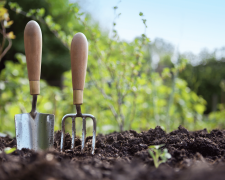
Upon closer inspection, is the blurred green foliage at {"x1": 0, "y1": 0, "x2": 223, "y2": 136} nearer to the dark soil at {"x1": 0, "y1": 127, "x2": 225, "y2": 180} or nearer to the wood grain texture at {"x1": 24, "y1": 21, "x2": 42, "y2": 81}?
the wood grain texture at {"x1": 24, "y1": 21, "x2": 42, "y2": 81}

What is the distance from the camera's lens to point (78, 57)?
107 cm

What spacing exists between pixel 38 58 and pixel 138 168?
868 mm

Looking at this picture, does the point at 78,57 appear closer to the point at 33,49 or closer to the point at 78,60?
the point at 78,60

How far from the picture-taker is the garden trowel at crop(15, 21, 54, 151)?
3.65 ft

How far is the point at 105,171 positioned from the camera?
64 centimetres

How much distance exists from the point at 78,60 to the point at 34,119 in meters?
0.46

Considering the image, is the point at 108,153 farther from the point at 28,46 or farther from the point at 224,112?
the point at 224,112

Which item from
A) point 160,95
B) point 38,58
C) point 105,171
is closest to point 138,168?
point 105,171

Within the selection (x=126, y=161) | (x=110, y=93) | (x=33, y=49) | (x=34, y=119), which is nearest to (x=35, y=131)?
(x=34, y=119)

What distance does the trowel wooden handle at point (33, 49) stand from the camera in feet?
→ 3.60

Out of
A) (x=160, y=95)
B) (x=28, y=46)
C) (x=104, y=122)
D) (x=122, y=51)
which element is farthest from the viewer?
(x=160, y=95)

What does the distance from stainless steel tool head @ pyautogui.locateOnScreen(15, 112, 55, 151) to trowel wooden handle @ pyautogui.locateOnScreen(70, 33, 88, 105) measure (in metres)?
0.25

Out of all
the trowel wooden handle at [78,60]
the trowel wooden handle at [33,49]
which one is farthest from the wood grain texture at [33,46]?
the trowel wooden handle at [78,60]

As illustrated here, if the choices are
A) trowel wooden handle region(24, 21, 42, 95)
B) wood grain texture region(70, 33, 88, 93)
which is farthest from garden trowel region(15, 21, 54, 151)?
wood grain texture region(70, 33, 88, 93)
